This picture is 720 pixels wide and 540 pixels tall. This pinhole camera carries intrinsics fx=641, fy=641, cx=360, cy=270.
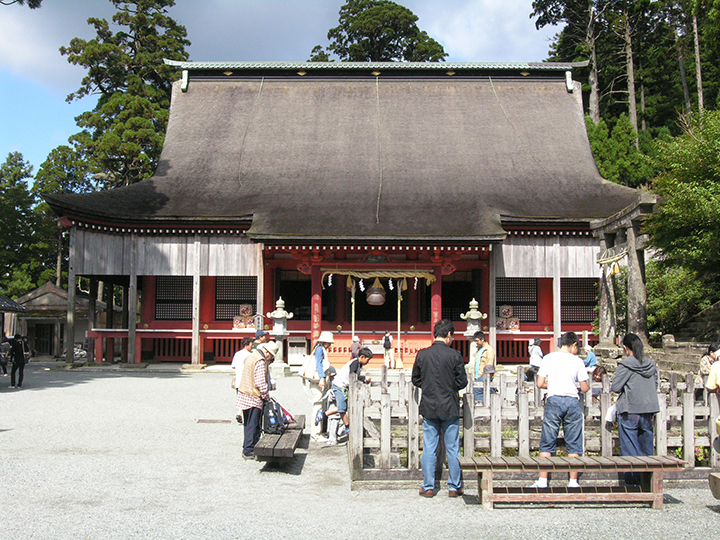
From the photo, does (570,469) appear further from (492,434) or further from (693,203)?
(693,203)

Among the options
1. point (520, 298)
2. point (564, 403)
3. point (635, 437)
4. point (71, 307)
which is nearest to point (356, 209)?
point (520, 298)

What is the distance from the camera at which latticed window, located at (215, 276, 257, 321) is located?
72.9 feet

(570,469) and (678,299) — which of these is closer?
(570,469)

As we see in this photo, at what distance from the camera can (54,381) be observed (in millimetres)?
16453

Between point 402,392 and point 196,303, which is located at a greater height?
point 196,303

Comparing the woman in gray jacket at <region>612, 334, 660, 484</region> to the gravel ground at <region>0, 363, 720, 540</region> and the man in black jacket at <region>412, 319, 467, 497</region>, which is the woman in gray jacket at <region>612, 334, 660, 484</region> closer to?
the gravel ground at <region>0, 363, 720, 540</region>

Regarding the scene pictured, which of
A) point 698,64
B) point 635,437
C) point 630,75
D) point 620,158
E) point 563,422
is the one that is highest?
point 630,75

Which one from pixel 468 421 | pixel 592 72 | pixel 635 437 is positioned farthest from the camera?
pixel 592 72

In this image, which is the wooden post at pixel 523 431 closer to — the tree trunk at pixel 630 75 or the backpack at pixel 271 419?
the backpack at pixel 271 419

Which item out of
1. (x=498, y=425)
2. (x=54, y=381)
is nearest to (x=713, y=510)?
(x=498, y=425)

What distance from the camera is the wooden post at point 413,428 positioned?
21.7 feet

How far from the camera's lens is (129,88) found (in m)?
31.8

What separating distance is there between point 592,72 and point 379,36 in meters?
13.7

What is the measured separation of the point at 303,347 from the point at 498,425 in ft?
48.1
